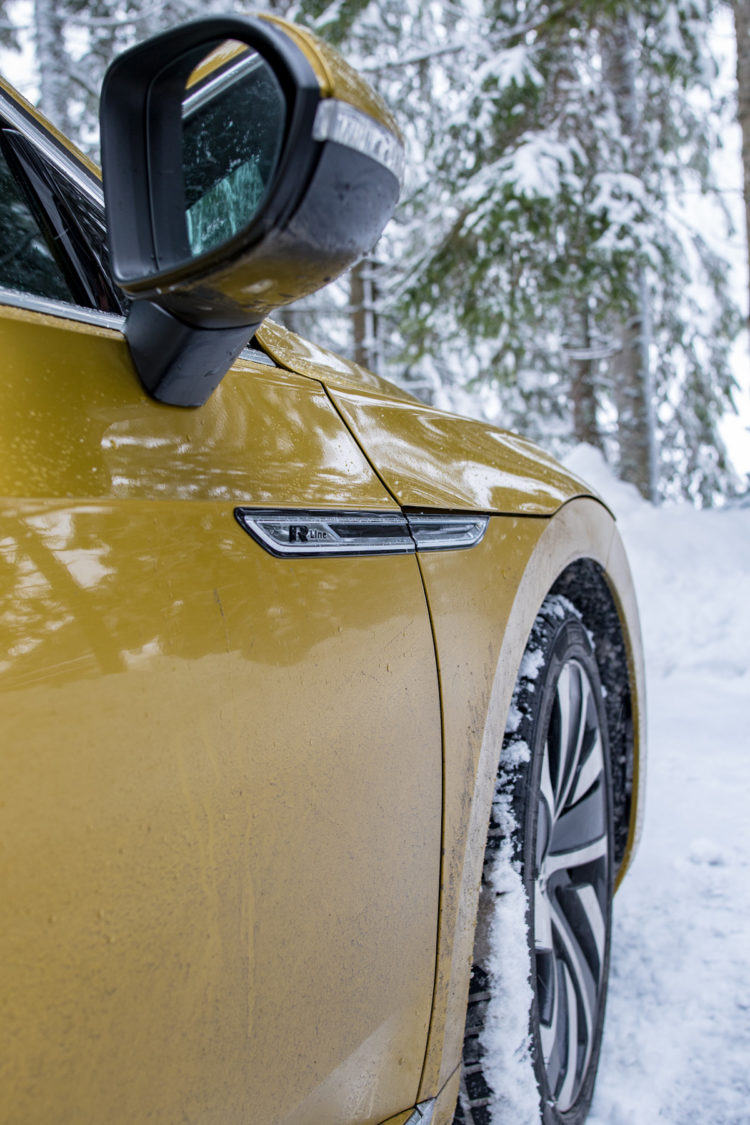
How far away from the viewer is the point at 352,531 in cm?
103

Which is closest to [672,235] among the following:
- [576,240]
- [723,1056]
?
[576,240]

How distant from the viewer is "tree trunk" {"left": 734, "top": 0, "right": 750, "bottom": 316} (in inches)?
252

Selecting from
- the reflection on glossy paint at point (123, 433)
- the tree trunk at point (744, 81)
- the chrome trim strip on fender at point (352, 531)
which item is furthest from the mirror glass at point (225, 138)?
the tree trunk at point (744, 81)

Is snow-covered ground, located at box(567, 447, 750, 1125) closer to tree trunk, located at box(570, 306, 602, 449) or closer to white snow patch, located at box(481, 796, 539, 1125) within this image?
white snow patch, located at box(481, 796, 539, 1125)

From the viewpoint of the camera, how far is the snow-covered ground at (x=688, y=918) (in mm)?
1662

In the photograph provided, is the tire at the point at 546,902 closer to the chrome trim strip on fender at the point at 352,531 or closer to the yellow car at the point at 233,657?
the yellow car at the point at 233,657

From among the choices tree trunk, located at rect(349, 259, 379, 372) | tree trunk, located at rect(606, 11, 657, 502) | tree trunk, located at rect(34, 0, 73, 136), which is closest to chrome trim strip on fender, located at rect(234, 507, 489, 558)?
tree trunk, located at rect(606, 11, 657, 502)

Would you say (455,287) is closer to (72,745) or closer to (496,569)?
(496,569)

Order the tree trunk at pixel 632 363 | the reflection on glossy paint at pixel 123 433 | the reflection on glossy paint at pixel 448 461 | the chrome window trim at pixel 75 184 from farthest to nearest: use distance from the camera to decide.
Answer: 1. the tree trunk at pixel 632 363
2. the reflection on glossy paint at pixel 448 461
3. the chrome window trim at pixel 75 184
4. the reflection on glossy paint at pixel 123 433

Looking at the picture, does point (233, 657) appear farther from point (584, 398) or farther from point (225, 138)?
point (584, 398)

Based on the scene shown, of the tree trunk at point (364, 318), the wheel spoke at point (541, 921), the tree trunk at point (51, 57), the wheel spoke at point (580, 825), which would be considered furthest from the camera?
the tree trunk at point (364, 318)

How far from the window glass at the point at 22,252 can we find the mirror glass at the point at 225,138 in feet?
0.83

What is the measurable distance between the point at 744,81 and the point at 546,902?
6984 millimetres

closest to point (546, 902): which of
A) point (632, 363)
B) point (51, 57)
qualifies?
point (632, 363)
